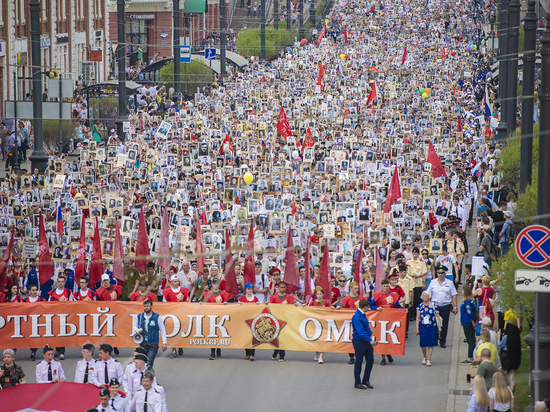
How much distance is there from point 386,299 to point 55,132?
23.6 m

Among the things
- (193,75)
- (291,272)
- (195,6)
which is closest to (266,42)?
(195,6)

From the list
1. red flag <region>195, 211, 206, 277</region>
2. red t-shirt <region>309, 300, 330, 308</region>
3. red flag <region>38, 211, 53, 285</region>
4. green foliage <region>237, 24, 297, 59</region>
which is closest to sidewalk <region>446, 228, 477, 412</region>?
red t-shirt <region>309, 300, 330, 308</region>

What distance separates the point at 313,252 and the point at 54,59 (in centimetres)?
3944

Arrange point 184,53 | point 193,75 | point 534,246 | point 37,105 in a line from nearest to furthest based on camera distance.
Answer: point 534,246 < point 37,105 < point 184,53 < point 193,75

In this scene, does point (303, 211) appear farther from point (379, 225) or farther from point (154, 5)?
point (154, 5)

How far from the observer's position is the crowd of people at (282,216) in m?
14.4

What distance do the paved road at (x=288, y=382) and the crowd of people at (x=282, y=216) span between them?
0.92 feet

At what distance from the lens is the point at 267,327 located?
14156mm

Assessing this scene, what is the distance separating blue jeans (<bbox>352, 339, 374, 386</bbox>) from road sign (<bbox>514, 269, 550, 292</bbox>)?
3.80 m

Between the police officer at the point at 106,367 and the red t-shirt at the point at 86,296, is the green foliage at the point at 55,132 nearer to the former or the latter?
the red t-shirt at the point at 86,296

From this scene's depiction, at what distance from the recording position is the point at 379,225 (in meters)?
18.0

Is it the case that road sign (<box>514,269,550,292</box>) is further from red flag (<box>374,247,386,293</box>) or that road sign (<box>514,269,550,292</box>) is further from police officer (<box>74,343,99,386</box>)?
red flag (<box>374,247,386,293</box>)

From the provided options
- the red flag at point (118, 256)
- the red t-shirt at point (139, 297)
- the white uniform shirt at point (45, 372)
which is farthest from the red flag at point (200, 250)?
the white uniform shirt at point (45, 372)

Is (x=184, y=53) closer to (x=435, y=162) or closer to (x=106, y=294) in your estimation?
(x=435, y=162)
